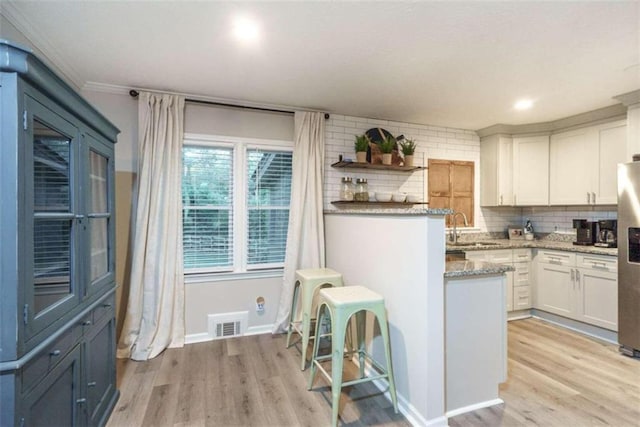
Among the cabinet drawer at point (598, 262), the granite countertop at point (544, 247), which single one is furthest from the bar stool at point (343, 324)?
the cabinet drawer at point (598, 262)

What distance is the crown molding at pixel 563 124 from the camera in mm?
3361

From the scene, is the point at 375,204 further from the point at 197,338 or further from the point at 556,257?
the point at 197,338

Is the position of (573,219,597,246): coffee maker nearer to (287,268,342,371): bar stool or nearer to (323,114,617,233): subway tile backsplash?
(323,114,617,233): subway tile backsplash

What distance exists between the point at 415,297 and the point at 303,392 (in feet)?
3.63

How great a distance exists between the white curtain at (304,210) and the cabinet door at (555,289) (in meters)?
2.71

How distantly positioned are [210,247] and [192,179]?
0.73 meters

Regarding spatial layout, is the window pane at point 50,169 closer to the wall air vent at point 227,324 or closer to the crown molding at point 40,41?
the crown molding at point 40,41

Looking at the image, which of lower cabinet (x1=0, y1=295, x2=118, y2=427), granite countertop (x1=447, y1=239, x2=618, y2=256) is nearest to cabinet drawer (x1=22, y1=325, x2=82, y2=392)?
lower cabinet (x1=0, y1=295, x2=118, y2=427)

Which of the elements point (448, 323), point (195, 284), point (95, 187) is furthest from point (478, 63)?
point (195, 284)

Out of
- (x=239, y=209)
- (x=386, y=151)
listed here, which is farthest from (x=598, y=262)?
(x=239, y=209)

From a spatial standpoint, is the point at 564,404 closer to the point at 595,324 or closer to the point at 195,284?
the point at 595,324

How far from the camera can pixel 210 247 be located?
3.27 m

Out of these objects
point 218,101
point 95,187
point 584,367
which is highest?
point 218,101

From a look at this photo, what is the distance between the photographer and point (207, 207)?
10.6 feet
